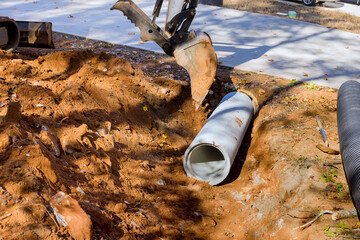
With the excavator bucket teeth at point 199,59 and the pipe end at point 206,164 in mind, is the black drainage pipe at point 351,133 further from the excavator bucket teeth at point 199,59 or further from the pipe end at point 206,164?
the excavator bucket teeth at point 199,59

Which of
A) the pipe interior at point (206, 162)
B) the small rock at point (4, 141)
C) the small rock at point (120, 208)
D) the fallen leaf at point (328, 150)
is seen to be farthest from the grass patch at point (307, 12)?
the small rock at point (4, 141)

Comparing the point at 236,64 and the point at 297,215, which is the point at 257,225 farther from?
the point at 236,64

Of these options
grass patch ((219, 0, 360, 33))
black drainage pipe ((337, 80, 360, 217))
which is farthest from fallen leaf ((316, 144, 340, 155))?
grass patch ((219, 0, 360, 33))

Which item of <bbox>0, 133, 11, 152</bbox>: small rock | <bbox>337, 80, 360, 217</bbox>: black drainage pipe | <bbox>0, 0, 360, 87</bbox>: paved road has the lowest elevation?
<bbox>0, 0, 360, 87</bbox>: paved road

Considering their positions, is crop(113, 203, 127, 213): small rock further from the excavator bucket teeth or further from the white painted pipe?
the excavator bucket teeth

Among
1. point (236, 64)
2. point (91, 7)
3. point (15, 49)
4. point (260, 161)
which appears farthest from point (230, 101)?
point (91, 7)

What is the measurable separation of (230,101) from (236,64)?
192cm

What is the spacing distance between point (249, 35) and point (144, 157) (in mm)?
5672

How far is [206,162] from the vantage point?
232 inches

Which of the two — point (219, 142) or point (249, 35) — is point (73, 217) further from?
point (249, 35)

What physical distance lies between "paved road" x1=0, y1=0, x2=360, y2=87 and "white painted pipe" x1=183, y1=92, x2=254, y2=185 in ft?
6.30

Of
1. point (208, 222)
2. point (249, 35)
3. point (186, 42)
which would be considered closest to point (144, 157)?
point (208, 222)

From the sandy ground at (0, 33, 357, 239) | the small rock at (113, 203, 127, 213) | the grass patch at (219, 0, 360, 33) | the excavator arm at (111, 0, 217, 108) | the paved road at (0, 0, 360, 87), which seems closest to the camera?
the sandy ground at (0, 33, 357, 239)

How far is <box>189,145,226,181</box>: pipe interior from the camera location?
5617 mm
